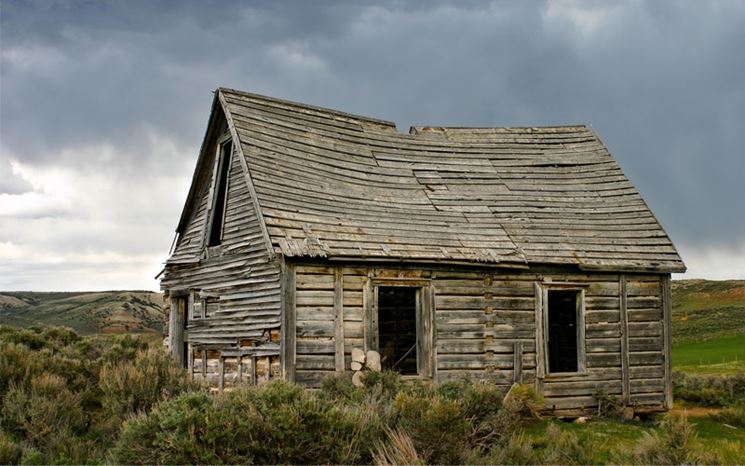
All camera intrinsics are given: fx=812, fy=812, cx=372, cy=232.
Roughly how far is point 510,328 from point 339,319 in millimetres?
3347

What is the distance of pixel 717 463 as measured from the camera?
7.04m

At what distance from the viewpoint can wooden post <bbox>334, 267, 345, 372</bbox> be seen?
12.7 m

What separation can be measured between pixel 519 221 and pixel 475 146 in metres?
2.91

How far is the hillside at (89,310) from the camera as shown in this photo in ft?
163

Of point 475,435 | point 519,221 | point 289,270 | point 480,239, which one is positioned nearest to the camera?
point 475,435

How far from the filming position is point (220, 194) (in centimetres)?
1591

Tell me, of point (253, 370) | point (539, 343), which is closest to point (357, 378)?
point (253, 370)

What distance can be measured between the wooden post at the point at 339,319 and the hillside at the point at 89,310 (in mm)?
35962

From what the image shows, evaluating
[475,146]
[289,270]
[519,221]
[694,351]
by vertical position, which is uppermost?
[475,146]

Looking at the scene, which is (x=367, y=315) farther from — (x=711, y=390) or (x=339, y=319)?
(x=711, y=390)

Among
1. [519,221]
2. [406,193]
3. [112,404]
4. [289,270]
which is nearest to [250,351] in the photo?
[289,270]

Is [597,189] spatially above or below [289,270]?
above

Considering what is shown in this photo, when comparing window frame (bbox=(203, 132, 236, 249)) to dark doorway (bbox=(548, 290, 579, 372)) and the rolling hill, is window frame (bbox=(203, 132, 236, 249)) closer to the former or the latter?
dark doorway (bbox=(548, 290, 579, 372))

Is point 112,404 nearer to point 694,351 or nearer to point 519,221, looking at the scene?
point 519,221
